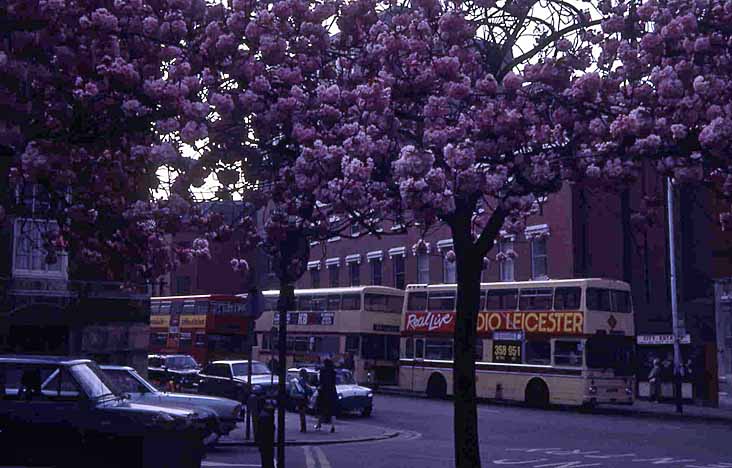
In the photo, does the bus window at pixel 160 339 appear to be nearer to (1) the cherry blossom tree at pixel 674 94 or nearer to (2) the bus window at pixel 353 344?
(2) the bus window at pixel 353 344

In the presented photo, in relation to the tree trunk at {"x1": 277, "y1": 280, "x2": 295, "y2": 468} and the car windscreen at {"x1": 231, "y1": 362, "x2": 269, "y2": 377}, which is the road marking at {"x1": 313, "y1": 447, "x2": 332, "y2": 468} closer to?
the tree trunk at {"x1": 277, "y1": 280, "x2": 295, "y2": 468}

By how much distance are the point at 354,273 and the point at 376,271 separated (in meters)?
2.43

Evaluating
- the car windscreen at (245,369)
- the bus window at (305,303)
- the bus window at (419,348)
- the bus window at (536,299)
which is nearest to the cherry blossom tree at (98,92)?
the car windscreen at (245,369)

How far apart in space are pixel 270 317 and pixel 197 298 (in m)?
3.70

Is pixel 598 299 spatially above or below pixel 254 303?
above

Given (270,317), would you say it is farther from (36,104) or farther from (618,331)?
(36,104)

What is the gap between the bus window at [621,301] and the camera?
33.3 m

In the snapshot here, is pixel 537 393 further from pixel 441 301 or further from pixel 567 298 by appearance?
pixel 441 301

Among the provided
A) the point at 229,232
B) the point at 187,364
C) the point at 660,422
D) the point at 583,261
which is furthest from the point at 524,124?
the point at 583,261

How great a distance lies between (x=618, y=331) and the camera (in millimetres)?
33062

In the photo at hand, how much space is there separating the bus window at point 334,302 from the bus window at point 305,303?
128cm

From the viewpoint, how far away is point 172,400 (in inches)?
694

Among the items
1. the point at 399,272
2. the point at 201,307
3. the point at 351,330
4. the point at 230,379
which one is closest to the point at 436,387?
the point at 351,330

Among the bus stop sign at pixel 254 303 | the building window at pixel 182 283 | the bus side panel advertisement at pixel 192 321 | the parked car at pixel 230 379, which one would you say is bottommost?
the parked car at pixel 230 379
